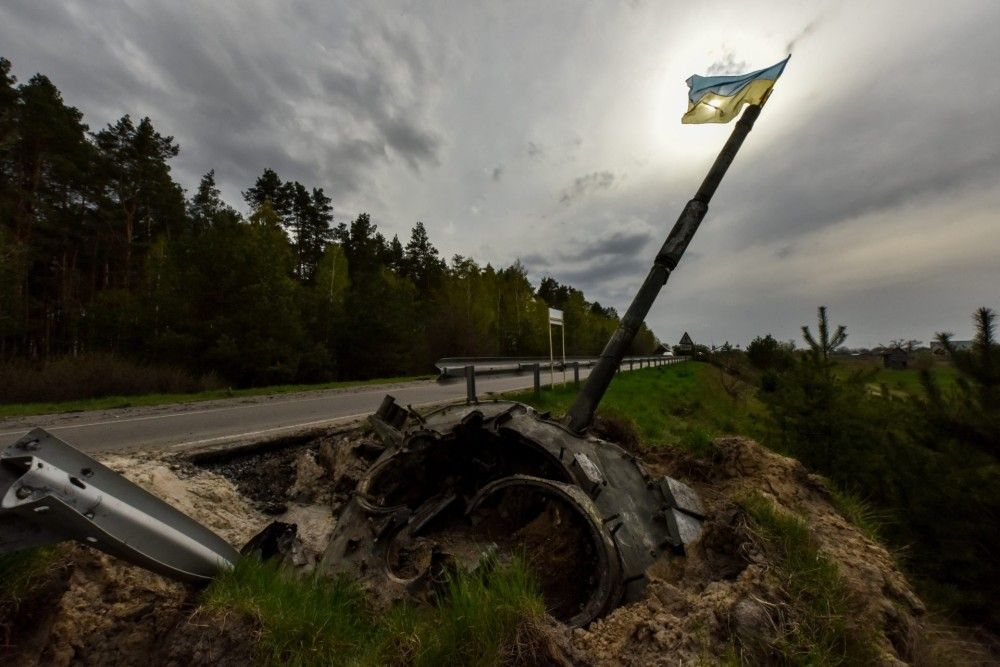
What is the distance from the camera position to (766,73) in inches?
179

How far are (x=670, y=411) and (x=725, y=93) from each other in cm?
766

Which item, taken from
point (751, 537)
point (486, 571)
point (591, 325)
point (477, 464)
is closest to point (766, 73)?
point (751, 537)

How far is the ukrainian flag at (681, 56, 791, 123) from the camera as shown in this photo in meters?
4.52

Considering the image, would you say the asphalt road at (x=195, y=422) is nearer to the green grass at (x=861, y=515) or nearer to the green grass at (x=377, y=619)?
the green grass at (x=377, y=619)

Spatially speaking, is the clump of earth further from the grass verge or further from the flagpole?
the flagpole

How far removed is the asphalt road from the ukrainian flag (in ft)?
20.4

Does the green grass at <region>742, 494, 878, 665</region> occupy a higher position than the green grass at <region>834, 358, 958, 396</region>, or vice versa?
the green grass at <region>834, 358, 958, 396</region>

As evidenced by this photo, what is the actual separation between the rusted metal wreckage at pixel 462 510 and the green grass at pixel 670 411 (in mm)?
2755

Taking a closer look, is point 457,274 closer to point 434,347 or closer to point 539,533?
point 434,347

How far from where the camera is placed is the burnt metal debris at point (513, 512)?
227cm

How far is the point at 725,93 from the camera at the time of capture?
189 inches

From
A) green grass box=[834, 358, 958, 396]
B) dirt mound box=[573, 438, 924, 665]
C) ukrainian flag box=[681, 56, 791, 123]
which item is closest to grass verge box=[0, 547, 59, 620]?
dirt mound box=[573, 438, 924, 665]

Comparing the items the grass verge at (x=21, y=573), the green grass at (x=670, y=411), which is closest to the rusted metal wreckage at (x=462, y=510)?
the grass verge at (x=21, y=573)

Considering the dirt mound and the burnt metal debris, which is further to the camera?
the burnt metal debris
